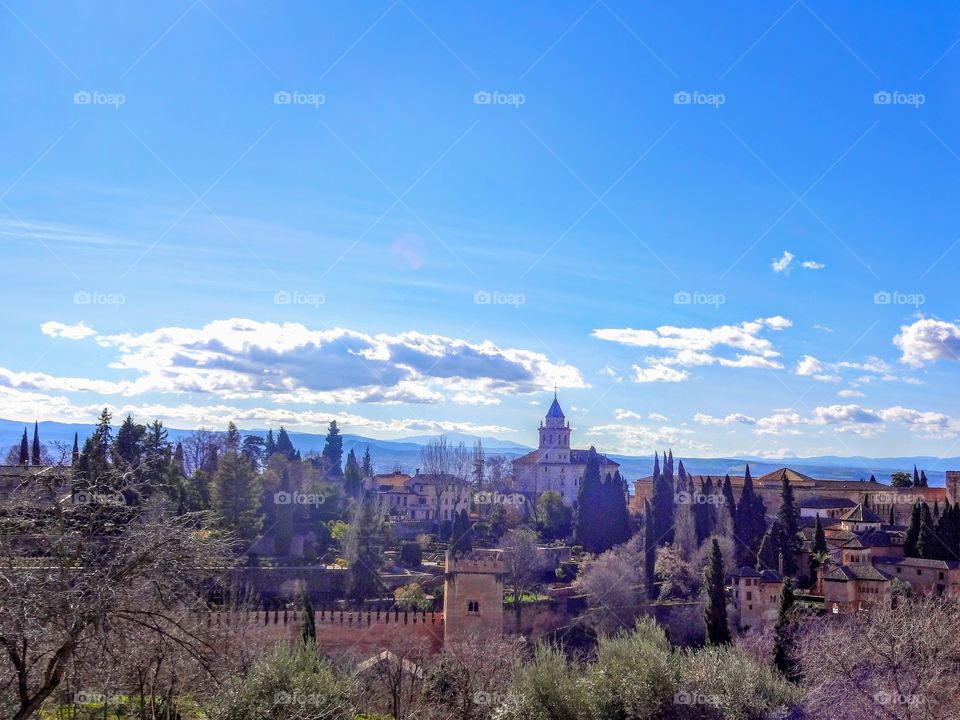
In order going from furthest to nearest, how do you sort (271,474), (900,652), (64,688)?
(271,474) < (900,652) < (64,688)

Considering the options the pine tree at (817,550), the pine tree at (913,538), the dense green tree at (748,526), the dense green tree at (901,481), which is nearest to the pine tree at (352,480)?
the dense green tree at (748,526)

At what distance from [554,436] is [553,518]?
26.7m

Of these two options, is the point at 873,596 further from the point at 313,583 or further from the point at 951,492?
the point at 951,492

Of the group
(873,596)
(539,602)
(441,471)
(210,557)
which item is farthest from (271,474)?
(210,557)

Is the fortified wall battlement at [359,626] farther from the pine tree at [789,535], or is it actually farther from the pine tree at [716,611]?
the pine tree at [789,535]

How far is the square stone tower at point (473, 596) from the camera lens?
100 feet

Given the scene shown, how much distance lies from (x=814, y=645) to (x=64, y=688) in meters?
19.9

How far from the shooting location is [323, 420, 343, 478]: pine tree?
61.6 meters

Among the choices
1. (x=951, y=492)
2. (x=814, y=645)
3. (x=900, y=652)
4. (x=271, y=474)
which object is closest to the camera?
(x=900, y=652)

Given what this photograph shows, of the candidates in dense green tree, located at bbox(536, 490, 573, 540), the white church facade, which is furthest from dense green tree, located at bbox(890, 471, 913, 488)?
dense green tree, located at bbox(536, 490, 573, 540)

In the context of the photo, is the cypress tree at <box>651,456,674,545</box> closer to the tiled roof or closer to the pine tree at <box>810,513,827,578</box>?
the pine tree at <box>810,513,827,578</box>

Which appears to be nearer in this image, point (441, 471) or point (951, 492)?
point (951, 492)

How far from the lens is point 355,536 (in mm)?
39781

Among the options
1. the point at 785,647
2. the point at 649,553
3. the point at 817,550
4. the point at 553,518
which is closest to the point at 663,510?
the point at 649,553
